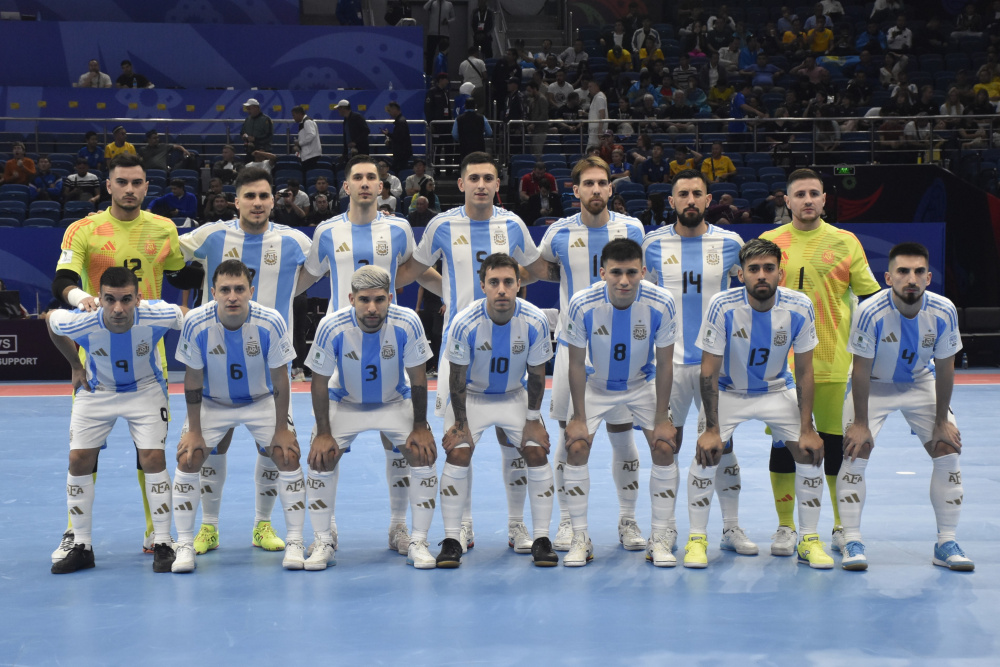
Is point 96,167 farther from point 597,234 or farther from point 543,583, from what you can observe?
point 543,583

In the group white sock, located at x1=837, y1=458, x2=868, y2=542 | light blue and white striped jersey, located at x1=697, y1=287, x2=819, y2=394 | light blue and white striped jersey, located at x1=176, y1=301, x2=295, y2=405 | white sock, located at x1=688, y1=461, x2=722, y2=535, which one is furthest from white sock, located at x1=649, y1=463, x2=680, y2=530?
light blue and white striped jersey, located at x1=176, y1=301, x2=295, y2=405

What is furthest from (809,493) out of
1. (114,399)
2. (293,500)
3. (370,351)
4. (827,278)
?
(114,399)

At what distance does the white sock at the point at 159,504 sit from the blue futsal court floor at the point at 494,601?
0.87ft

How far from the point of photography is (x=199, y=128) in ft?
70.1

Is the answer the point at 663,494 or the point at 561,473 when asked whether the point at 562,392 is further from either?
the point at 663,494

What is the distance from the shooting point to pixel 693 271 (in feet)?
24.6

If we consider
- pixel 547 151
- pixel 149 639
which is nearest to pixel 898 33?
pixel 547 151

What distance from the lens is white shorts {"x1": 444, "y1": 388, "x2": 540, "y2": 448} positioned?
704 cm

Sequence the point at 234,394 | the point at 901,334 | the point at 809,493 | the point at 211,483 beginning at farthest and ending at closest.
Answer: the point at 211,483
the point at 234,394
the point at 809,493
the point at 901,334

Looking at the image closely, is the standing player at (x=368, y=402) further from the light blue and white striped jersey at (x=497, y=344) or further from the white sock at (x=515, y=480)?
the white sock at (x=515, y=480)

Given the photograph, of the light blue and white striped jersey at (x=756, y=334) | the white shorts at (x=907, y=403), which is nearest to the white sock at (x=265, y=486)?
the light blue and white striped jersey at (x=756, y=334)

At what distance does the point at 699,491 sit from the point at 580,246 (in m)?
2.11

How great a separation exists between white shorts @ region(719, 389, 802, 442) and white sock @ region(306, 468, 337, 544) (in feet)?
8.95

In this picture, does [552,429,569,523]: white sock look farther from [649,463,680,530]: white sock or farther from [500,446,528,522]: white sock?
[649,463,680,530]: white sock
